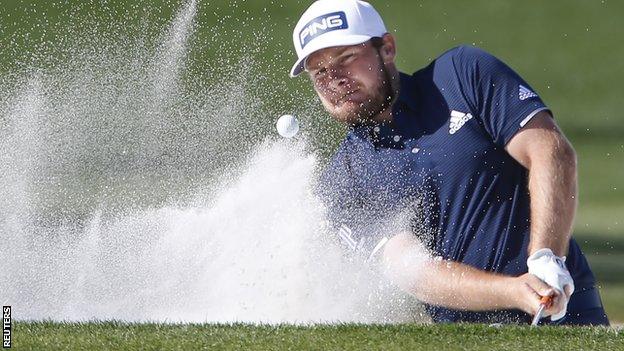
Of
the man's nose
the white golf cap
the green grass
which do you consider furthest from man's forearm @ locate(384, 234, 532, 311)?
the white golf cap

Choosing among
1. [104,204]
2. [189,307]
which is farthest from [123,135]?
[189,307]

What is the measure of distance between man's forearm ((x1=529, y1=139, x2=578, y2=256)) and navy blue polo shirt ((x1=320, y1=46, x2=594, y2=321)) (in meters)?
0.23

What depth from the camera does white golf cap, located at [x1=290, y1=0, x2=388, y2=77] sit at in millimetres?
6348

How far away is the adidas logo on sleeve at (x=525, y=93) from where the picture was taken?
5892 millimetres

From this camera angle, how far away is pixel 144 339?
484cm

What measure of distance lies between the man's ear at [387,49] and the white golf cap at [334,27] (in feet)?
0.13

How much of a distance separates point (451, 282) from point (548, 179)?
66 centimetres

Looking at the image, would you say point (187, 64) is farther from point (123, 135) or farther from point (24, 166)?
point (24, 166)

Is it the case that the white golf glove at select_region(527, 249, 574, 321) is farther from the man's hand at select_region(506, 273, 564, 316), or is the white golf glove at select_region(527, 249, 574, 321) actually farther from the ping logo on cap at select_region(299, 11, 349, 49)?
the ping logo on cap at select_region(299, 11, 349, 49)

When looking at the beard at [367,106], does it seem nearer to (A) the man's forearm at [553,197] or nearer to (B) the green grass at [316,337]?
(A) the man's forearm at [553,197]

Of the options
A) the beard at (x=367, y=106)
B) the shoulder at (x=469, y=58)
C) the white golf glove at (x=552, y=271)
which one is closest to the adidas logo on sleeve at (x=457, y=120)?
the shoulder at (x=469, y=58)

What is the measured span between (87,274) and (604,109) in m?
12.4

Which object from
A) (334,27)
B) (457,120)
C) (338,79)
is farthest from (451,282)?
(334,27)
